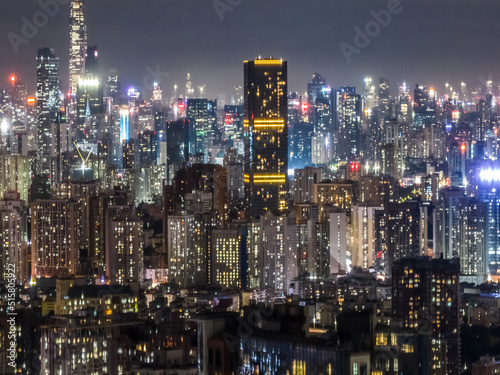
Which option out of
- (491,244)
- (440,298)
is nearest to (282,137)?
(491,244)

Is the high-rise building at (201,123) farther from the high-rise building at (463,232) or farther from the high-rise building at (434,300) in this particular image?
the high-rise building at (434,300)

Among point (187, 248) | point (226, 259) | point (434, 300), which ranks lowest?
point (434, 300)

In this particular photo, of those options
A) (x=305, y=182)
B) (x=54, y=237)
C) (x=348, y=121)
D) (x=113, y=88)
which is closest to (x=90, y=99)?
(x=113, y=88)

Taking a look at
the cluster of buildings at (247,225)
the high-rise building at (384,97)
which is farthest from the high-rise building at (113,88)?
the high-rise building at (384,97)

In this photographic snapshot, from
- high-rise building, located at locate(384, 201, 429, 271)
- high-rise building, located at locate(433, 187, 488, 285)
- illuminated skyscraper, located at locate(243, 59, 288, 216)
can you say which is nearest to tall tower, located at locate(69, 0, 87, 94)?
illuminated skyscraper, located at locate(243, 59, 288, 216)

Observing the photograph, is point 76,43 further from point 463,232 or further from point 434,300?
point 434,300

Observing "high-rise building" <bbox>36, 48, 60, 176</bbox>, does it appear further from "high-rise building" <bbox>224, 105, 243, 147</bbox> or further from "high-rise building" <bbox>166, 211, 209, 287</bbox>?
"high-rise building" <bbox>166, 211, 209, 287</bbox>

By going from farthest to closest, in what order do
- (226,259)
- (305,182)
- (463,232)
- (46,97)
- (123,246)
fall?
(46,97), (305,182), (463,232), (226,259), (123,246)
